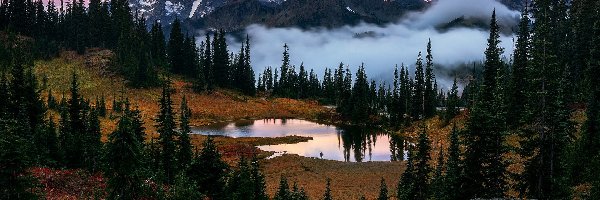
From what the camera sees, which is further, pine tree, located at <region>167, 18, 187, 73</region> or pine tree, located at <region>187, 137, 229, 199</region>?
pine tree, located at <region>167, 18, 187, 73</region>

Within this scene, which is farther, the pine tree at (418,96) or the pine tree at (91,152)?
the pine tree at (418,96)

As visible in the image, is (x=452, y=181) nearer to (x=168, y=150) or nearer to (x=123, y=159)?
(x=123, y=159)

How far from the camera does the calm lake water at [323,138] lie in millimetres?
69000

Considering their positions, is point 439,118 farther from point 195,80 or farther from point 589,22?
point 195,80

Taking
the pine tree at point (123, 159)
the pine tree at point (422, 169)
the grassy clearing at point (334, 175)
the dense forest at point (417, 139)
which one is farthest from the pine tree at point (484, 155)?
the pine tree at point (123, 159)

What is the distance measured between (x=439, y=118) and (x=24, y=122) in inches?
2713

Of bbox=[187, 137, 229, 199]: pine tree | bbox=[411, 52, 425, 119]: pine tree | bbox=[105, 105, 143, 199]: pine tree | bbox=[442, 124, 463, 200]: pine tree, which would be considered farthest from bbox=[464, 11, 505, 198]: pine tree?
bbox=[411, 52, 425, 119]: pine tree

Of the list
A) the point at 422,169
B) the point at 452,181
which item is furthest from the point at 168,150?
the point at 452,181

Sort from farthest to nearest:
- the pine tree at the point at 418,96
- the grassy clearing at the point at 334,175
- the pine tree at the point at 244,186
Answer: the pine tree at the point at 418,96 < the grassy clearing at the point at 334,175 < the pine tree at the point at 244,186

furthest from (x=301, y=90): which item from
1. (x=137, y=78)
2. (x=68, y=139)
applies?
(x=68, y=139)

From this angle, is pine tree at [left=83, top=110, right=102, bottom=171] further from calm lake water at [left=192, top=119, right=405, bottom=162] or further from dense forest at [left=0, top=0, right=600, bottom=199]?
calm lake water at [left=192, top=119, right=405, bottom=162]

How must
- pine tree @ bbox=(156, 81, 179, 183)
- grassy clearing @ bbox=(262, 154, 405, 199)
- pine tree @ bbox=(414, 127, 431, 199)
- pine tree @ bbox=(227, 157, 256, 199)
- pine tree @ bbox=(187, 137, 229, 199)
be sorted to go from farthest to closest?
grassy clearing @ bbox=(262, 154, 405, 199) < pine tree @ bbox=(156, 81, 179, 183) < pine tree @ bbox=(187, 137, 229, 199) < pine tree @ bbox=(414, 127, 431, 199) < pine tree @ bbox=(227, 157, 256, 199)

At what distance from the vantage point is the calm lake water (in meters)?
69.0

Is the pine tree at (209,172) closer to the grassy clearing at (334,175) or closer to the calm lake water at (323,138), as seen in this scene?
the grassy clearing at (334,175)
